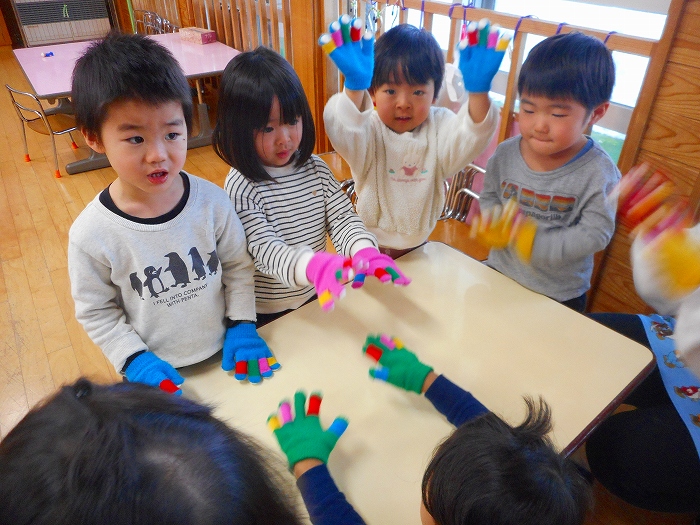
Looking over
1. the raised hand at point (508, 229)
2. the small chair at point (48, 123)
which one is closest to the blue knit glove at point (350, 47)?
the raised hand at point (508, 229)

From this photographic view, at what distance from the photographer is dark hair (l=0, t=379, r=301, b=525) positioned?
34 cm

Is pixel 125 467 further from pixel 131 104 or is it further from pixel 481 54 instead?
pixel 481 54

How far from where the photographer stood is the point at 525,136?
3.76 feet

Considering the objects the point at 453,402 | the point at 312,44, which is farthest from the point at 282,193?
the point at 312,44

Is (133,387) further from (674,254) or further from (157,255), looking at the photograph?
(674,254)

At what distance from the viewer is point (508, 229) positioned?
1.19 metres

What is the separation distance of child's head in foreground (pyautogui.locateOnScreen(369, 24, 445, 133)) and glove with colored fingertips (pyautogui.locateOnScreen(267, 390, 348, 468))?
2.58 feet

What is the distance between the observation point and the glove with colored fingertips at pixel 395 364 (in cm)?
79

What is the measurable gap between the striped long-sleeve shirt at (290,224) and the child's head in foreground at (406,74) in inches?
9.7

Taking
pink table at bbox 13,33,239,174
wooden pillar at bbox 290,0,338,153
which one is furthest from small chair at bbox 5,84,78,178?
wooden pillar at bbox 290,0,338,153

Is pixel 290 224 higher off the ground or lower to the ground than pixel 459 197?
Answer: higher

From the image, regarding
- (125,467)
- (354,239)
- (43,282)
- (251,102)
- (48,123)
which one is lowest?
(43,282)

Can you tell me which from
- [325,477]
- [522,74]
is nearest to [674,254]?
[522,74]

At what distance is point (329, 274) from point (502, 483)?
0.46m
